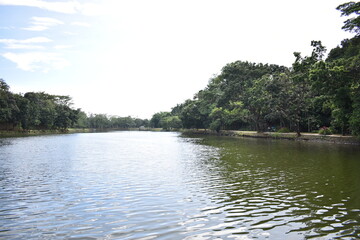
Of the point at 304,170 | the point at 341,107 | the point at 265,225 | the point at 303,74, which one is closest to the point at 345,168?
the point at 304,170

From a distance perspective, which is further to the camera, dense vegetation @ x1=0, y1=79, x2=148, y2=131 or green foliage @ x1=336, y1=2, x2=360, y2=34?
dense vegetation @ x1=0, y1=79, x2=148, y2=131

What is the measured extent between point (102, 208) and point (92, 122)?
12843cm

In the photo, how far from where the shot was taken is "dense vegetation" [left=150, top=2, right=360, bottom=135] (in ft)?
75.7

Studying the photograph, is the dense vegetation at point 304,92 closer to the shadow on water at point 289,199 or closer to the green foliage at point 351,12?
the green foliage at point 351,12

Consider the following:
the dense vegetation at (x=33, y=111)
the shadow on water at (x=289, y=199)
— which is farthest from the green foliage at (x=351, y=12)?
the dense vegetation at (x=33, y=111)

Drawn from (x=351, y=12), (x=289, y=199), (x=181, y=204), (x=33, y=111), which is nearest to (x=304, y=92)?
(x=351, y=12)

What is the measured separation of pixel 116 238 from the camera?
229 inches

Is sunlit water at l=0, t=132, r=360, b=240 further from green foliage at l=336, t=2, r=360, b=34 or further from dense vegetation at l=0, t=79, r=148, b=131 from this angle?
dense vegetation at l=0, t=79, r=148, b=131

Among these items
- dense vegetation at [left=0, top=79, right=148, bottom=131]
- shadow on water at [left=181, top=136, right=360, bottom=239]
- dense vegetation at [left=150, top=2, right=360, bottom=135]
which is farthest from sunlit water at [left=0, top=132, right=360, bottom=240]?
dense vegetation at [left=0, top=79, right=148, bottom=131]

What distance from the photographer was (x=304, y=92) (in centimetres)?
3653

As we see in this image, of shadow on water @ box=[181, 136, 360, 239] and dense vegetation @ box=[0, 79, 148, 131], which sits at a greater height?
dense vegetation @ box=[0, 79, 148, 131]

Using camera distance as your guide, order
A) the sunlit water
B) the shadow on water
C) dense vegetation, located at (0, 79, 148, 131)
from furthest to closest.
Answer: dense vegetation, located at (0, 79, 148, 131) < the shadow on water < the sunlit water

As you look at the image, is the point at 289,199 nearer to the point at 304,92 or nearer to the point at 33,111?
the point at 304,92

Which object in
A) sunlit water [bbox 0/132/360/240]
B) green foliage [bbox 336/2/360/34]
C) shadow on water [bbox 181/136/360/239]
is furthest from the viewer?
green foliage [bbox 336/2/360/34]
